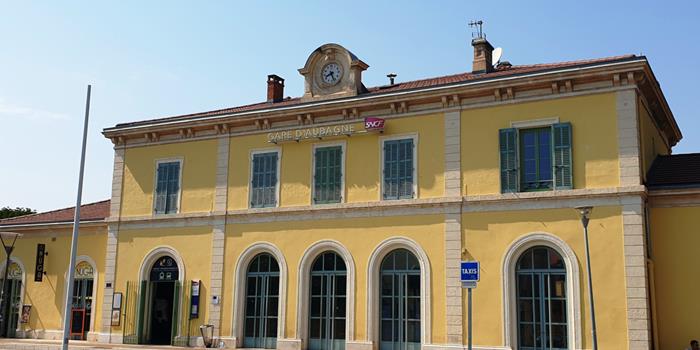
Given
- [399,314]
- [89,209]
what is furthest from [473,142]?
[89,209]

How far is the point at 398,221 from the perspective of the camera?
70.5ft

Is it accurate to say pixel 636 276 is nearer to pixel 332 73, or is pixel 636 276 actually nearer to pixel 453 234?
pixel 453 234

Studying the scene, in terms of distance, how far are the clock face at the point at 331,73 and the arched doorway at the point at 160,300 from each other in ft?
26.0

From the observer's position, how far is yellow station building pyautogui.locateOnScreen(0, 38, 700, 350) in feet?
62.2

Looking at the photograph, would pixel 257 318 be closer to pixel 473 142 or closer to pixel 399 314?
pixel 399 314

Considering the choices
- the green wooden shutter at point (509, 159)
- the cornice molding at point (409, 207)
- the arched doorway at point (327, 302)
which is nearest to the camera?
the cornice molding at point (409, 207)

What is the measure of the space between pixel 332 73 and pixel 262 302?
24.6 ft

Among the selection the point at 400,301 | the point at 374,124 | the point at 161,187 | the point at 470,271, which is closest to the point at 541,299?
the point at 400,301

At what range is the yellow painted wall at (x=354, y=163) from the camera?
2142 centimetres

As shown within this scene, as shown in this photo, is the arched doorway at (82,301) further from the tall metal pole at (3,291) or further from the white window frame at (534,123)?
the white window frame at (534,123)

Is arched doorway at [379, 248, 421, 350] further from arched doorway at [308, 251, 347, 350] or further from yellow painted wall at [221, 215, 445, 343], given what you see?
arched doorway at [308, 251, 347, 350]

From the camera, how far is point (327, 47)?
23.8 m

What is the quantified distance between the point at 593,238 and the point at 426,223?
4.51m

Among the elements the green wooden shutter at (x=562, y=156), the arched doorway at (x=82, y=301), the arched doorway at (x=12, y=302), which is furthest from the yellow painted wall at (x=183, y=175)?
the green wooden shutter at (x=562, y=156)
